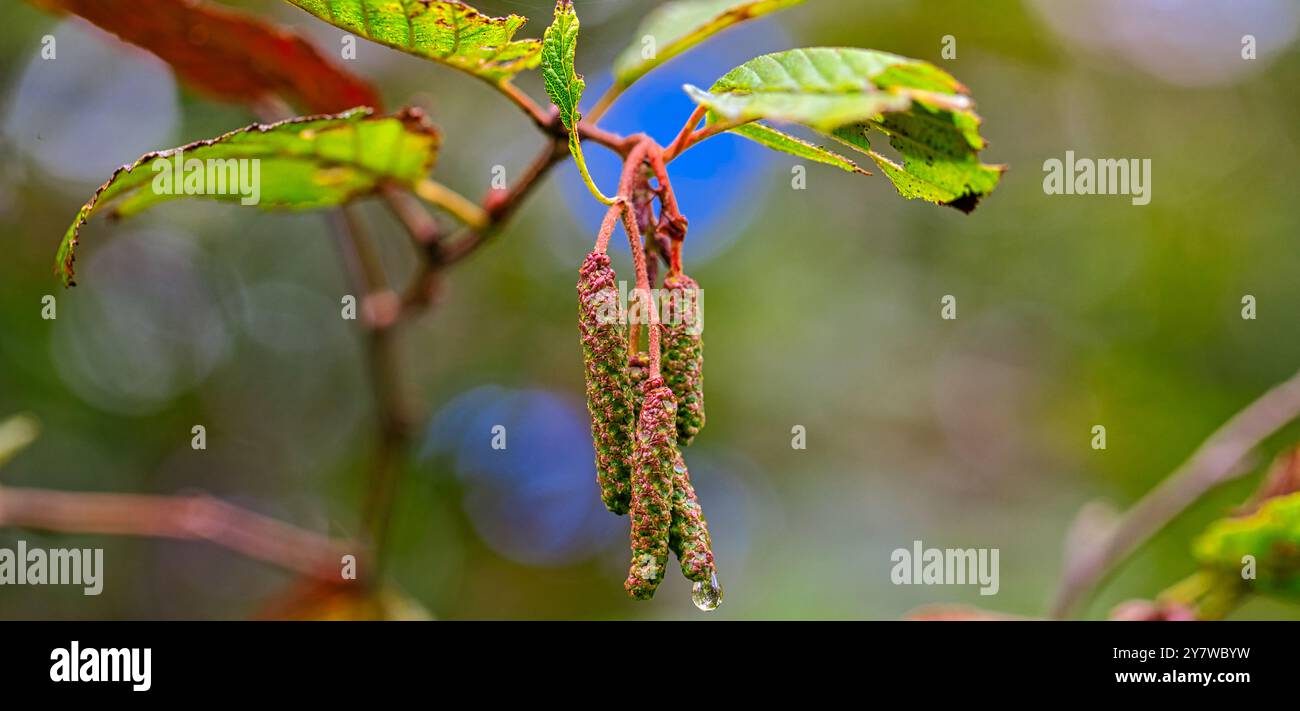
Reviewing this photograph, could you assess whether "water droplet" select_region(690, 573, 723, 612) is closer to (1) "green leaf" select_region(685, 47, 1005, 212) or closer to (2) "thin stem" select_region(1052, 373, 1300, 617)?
(1) "green leaf" select_region(685, 47, 1005, 212)

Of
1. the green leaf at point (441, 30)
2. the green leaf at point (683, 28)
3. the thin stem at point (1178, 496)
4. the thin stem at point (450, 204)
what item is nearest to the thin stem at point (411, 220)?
the thin stem at point (450, 204)

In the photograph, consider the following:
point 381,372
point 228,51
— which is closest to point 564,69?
point 228,51

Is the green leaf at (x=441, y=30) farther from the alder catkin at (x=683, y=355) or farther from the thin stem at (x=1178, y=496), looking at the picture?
the thin stem at (x=1178, y=496)

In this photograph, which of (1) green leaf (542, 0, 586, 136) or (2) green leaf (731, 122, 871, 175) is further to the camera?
(2) green leaf (731, 122, 871, 175)

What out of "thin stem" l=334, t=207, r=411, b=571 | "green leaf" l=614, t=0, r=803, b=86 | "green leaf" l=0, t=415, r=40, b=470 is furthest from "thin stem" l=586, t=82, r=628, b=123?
"green leaf" l=0, t=415, r=40, b=470

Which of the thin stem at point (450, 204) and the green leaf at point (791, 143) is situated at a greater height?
the thin stem at point (450, 204)

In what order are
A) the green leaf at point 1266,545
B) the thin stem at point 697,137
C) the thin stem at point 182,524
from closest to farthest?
the thin stem at point 697,137
the green leaf at point 1266,545
the thin stem at point 182,524

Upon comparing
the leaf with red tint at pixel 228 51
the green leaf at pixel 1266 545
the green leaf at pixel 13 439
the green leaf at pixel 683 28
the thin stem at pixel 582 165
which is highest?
the leaf with red tint at pixel 228 51
